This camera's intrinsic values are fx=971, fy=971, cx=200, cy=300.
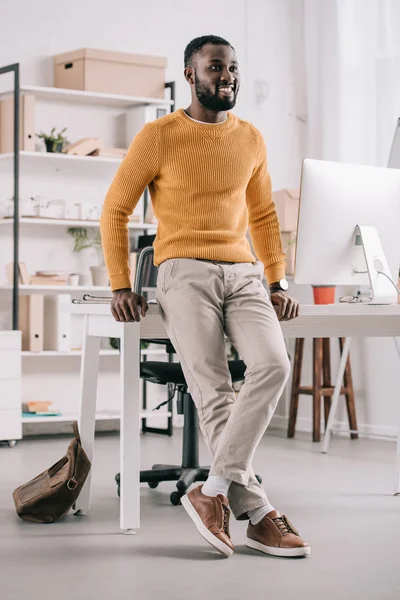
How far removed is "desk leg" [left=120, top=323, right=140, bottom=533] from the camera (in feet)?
9.11

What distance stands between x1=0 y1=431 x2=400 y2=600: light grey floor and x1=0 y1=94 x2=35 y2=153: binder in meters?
1.93

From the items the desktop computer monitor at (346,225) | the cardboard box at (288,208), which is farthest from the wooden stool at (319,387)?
the desktop computer monitor at (346,225)

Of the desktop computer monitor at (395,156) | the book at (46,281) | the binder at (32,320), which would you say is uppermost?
the desktop computer monitor at (395,156)

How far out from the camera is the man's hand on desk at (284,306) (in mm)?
2811

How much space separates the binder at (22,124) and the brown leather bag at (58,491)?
8.50 ft

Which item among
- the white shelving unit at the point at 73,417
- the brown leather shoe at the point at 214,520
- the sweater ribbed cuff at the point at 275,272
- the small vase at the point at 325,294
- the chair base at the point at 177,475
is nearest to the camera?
the brown leather shoe at the point at 214,520

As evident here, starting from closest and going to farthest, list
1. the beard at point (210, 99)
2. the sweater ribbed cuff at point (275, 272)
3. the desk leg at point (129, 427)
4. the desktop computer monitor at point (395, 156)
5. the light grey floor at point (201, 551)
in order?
the light grey floor at point (201, 551) → the beard at point (210, 99) → the desk leg at point (129, 427) → the sweater ribbed cuff at point (275, 272) → the desktop computer monitor at point (395, 156)

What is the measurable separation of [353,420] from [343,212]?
2448mm

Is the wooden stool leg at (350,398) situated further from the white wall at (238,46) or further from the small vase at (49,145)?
the small vase at (49,145)

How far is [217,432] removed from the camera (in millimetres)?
2547

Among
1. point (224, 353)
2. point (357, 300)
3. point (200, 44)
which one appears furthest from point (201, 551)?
point (200, 44)

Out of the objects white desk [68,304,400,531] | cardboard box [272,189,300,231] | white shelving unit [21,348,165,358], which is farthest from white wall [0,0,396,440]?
white desk [68,304,400,531]

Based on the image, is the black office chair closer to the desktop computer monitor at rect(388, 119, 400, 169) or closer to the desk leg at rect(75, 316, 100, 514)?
the desk leg at rect(75, 316, 100, 514)
